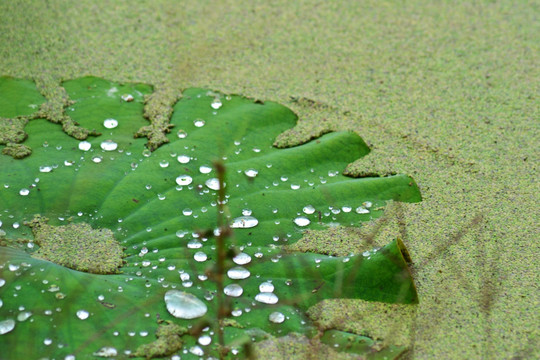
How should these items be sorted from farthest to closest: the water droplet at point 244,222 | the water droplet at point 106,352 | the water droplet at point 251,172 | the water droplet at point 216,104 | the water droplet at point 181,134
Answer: the water droplet at point 216,104
the water droplet at point 181,134
the water droplet at point 251,172
the water droplet at point 244,222
the water droplet at point 106,352

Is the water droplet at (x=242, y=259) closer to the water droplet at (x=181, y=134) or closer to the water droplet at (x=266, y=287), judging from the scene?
the water droplet at (x=266, y=287)

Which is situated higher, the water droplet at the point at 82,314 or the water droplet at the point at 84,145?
the water droplet at the point at 84,145

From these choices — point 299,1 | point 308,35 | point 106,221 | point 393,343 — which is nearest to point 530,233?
point 393,343

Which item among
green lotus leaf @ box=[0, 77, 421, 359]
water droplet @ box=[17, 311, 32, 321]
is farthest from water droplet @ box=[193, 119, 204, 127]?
water droplet @ box=[17, 311, 32, 321]

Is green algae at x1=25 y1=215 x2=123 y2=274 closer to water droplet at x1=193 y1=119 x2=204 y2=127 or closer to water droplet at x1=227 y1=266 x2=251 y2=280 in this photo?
water droplet at x1=227 y1=266 x2=251 y2=280

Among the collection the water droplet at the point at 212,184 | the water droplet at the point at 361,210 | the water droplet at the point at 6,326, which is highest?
the water droplet at the point at 212,184

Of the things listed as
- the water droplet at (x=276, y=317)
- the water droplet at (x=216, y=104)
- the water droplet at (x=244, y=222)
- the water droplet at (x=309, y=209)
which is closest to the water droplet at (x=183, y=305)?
the water droplet at (x=276, y=317)
